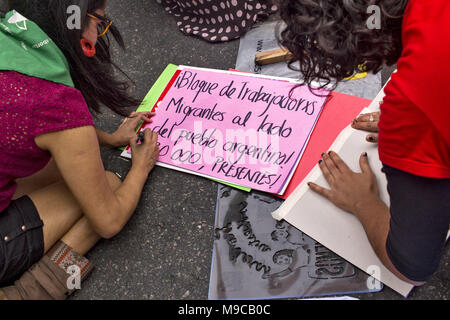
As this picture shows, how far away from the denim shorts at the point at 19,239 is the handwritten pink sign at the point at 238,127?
34 cm

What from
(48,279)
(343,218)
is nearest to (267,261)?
(343,218)

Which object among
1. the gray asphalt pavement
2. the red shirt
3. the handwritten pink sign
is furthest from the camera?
the handwritten pink sign

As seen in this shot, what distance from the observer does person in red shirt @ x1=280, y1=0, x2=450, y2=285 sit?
1.68 ft

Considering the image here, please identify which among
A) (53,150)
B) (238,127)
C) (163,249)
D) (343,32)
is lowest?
(163,249)

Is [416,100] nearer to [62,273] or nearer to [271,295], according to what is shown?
[271,295]

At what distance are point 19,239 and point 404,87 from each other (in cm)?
76

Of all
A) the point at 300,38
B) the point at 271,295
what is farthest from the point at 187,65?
the point at 271,295

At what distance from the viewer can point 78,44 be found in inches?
27.8

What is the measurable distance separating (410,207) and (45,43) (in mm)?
679

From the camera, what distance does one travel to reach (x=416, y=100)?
53cm

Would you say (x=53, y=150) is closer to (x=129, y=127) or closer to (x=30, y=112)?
(x=30, y=112)

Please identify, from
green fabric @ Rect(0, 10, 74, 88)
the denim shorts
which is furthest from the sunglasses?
the denim shorts

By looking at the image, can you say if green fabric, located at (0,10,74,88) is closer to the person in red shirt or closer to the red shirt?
the person in red shirt

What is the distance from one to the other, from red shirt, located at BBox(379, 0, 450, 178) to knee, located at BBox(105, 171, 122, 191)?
0.62m
